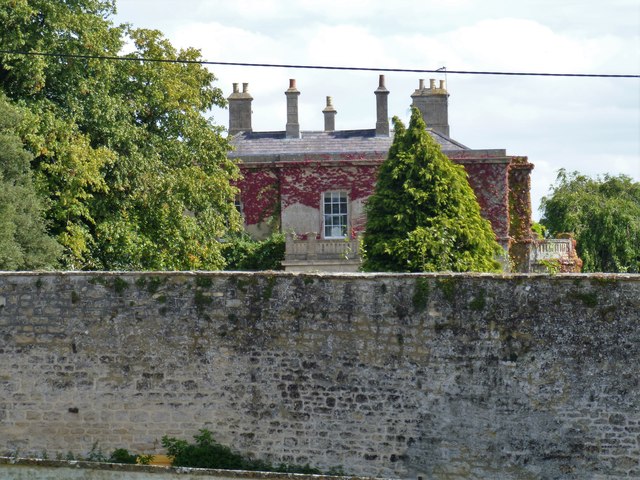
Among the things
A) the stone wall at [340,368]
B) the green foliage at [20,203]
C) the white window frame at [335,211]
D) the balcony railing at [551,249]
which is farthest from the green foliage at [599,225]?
the stone wall at [340,368]

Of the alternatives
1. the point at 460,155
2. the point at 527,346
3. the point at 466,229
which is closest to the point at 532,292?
the point at 527,346

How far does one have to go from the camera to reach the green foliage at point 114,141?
97.6 ft

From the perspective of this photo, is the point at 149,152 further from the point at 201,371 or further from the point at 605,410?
the point at 605,410

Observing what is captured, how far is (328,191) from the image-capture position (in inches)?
1805

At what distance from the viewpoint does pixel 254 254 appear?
43.6m

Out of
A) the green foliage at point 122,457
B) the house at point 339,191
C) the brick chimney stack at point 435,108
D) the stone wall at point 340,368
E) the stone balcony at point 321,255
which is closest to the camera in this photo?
the stone wall at point 340,368

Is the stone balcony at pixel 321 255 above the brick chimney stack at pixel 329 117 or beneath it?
beneath

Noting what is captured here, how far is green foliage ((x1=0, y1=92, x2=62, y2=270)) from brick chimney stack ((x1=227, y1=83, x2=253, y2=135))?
21.5 m

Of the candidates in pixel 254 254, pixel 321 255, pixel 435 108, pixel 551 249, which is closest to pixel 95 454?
pixel 321 255

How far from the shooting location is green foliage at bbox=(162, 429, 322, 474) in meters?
16.6

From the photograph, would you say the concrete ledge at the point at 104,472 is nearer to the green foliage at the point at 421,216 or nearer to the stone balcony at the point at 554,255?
the green foliage at the point at 421,216

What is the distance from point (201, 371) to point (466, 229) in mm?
14474

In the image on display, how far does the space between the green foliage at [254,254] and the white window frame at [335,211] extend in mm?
2424

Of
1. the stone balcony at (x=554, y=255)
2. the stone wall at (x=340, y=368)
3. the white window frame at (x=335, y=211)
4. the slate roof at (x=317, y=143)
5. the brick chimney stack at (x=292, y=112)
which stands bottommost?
the stone wall at (x=340, y=368)
